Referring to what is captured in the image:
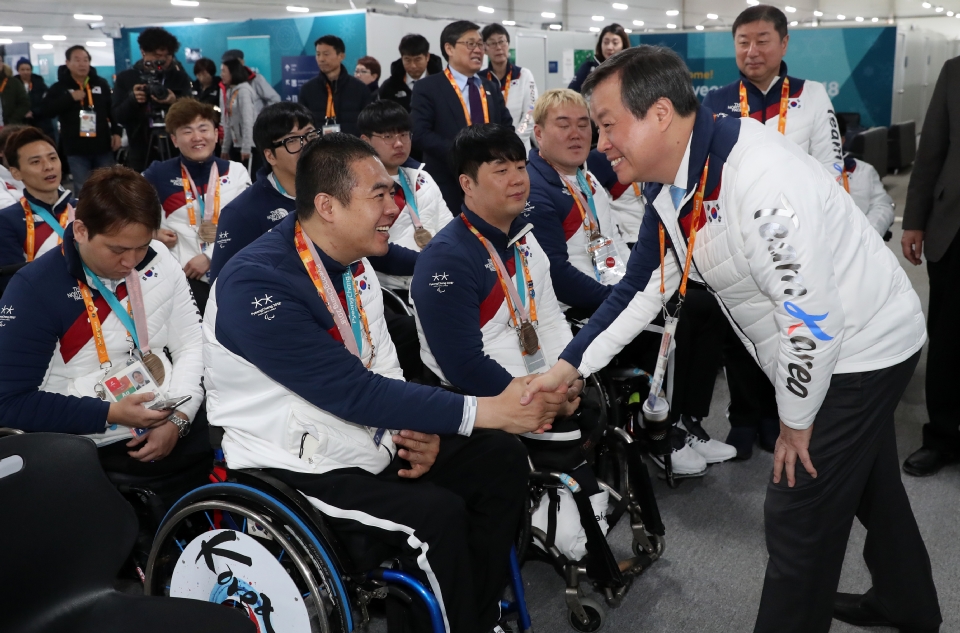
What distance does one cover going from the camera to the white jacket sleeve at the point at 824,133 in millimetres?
3117

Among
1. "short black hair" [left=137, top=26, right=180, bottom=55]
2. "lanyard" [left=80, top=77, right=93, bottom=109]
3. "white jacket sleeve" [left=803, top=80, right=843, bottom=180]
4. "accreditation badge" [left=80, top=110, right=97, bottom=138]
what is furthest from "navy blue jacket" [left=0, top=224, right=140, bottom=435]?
"lanyard" [left=80, top=77, right=93, bottom=109]

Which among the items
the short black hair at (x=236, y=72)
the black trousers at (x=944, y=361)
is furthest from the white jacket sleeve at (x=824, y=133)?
the short black hair at (x=236, y=72)

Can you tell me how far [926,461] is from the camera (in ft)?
9.72

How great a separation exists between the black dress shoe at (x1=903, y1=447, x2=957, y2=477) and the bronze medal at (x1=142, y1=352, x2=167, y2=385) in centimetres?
269

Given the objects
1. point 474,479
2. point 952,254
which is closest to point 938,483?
point 952,254

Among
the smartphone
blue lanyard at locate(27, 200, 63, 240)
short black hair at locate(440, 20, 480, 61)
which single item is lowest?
Result: the smartphone

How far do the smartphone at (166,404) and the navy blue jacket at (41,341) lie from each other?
0.37ft

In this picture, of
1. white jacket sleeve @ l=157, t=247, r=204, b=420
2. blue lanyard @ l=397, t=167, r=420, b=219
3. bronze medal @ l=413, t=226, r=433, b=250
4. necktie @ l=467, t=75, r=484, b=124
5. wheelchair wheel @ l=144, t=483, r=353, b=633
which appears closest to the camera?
wheelchair wheel @ l=144, t=483, r=353, b=633

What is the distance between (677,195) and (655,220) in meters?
0.32

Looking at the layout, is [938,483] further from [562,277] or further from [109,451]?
[109,451]

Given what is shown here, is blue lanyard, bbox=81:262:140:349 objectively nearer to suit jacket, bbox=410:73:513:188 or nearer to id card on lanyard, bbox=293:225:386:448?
id card on lanyard, bbox=293:225:386:448

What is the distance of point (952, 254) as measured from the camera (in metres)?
2.90

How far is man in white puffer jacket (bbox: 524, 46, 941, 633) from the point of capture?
1438mm

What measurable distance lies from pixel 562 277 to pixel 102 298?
149 cm
